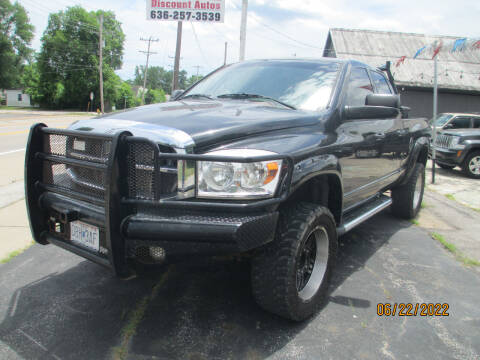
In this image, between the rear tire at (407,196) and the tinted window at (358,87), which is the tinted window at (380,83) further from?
the rear tire at (407,196)

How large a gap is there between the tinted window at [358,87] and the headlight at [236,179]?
155 centimetres

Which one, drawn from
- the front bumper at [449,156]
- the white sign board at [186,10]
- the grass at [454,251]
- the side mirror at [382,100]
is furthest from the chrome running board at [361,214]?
the white sign board at [186,10]

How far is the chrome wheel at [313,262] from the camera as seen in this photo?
2.75 meters

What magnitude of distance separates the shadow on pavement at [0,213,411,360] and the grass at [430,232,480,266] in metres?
1.31

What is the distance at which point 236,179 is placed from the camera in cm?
213

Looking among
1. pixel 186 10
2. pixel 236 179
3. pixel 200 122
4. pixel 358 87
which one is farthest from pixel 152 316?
pixel 186 10

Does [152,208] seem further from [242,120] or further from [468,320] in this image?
[468,320]

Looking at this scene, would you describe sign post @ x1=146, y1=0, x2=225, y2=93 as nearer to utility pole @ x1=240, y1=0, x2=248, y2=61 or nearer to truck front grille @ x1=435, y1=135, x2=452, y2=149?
utility pole @ x1=240, y1=0, x2=248, y2=61

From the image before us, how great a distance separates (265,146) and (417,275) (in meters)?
2.20

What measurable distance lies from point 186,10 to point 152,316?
2014 centimetres

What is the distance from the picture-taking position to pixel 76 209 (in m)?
2.38

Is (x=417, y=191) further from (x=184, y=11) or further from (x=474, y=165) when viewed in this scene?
(x=184, y=11)

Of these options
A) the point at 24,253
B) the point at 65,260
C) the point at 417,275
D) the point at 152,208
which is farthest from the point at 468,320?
the point at 24,253

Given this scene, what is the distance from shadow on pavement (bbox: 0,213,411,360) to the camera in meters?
2.33
